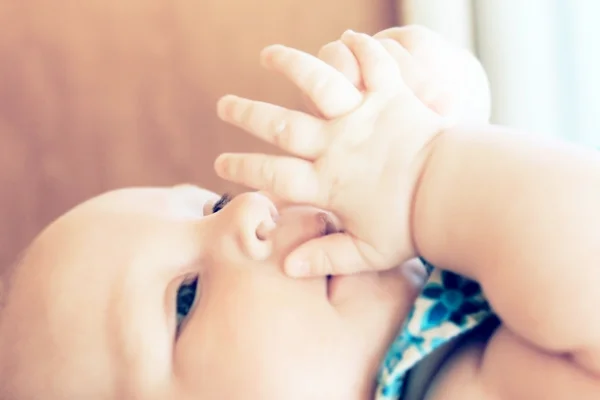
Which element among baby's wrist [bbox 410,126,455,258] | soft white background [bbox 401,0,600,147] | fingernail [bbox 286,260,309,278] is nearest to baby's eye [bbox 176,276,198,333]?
fingernail [bbox 286,260,309,278]

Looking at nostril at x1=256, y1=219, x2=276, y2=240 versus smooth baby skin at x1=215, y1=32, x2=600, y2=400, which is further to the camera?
nostril at x1=256, y1=219, x2=276, y2=240

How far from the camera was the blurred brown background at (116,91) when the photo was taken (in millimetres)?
1104

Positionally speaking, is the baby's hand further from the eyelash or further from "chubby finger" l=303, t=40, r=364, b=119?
the eyelash

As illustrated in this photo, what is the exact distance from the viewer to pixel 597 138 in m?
0.83

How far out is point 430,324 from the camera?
1.68ft

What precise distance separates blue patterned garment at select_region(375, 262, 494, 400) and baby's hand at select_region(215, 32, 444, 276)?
4 centimetres

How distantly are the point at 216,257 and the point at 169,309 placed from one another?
2.3 inches

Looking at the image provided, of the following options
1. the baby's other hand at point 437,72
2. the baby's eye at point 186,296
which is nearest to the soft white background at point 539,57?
the baby's other hand at point 437,72

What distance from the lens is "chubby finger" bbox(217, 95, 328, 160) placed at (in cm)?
51

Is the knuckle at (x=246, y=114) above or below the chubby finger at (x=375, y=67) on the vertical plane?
below

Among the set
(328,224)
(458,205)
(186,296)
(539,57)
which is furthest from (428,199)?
(539,57)

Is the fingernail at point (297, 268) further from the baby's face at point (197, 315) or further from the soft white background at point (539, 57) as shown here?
the soft white background at point (539, 57)

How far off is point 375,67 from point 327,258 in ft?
0.49

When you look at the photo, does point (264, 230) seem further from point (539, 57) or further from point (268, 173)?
point (539, 57)
